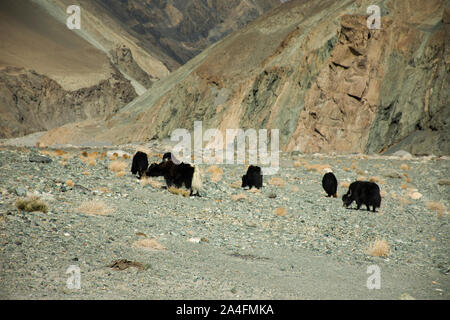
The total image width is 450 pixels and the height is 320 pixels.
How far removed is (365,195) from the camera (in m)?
13.8

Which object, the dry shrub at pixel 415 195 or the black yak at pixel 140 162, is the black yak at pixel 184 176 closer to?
the black yak at pixel 140 162

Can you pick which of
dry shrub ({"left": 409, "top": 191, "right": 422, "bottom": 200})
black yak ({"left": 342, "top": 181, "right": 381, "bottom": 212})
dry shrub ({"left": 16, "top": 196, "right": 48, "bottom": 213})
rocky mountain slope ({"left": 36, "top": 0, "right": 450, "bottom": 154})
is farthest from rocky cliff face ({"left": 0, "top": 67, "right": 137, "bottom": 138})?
dry shrub ({"left": 16, "top": 196, "right": 48, "bottom": 213})

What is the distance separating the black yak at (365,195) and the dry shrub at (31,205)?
8.90 metres

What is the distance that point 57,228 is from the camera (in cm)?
775

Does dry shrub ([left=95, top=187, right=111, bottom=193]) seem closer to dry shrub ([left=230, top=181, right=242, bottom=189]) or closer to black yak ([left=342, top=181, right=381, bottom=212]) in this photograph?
dry shrub ([left=230, top=181, right=242, bottom=189])

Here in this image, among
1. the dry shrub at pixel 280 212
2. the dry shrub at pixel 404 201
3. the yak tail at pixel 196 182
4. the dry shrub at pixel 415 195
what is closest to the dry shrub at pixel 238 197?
the yak tail at pixel 196 182

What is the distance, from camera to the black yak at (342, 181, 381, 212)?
45.0 ft

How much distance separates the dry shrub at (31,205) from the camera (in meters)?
8.37

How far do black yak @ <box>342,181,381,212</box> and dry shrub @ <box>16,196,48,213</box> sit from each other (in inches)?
350

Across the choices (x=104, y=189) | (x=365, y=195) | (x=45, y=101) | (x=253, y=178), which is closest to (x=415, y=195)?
(x=365, y=195)

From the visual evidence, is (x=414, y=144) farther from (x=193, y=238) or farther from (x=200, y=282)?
(x=200, y=282)

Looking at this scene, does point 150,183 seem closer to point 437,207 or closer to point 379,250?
point 379,250

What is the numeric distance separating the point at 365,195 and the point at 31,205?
9475 millimetres

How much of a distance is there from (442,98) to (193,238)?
3250 centimetres
